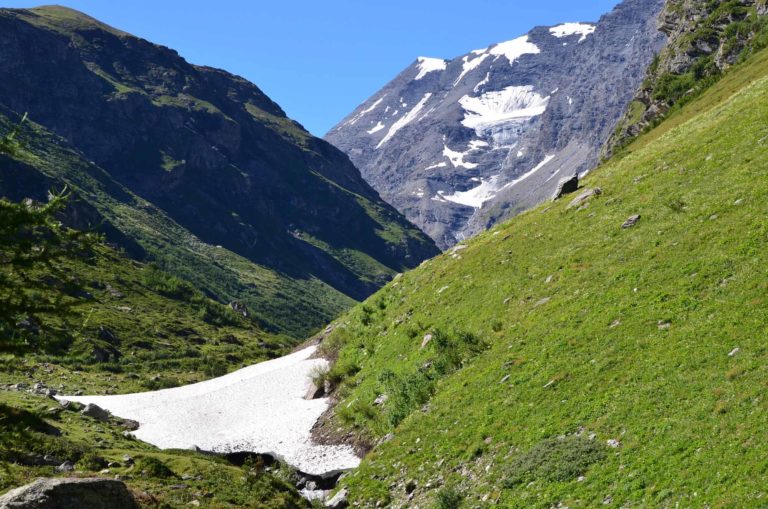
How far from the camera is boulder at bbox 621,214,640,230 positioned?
37219mm

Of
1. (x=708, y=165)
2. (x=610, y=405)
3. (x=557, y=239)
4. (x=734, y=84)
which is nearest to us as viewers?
(x=610, y=405)

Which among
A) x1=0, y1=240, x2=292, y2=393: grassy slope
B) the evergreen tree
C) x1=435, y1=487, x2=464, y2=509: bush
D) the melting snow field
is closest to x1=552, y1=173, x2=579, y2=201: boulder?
the melting snow field

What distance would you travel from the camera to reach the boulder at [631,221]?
3722cm

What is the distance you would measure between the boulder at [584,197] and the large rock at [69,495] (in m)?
37.7

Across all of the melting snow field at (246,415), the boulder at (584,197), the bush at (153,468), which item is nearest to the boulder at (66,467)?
the bush at (153,468)

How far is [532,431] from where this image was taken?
2380cm

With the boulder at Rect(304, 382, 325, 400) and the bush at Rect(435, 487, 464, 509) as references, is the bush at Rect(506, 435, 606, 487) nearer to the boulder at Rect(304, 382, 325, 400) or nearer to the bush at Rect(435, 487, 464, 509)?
the bush at Rect(435, 487, 464, 509)

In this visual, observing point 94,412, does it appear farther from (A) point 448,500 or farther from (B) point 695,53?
(B) point 695,53

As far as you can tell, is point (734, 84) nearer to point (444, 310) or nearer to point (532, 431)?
point (444, 310)

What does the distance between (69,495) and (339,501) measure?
40.8ft

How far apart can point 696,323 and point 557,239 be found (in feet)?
62.8

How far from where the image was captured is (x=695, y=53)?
139 m

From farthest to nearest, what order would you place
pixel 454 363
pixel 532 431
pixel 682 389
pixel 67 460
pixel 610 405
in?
pixel 454 363 < pixel 67 460 < pixel 532 431 < pixel 610 405 < pixel 682 389

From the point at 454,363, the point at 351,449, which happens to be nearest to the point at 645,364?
the point at 454,363
